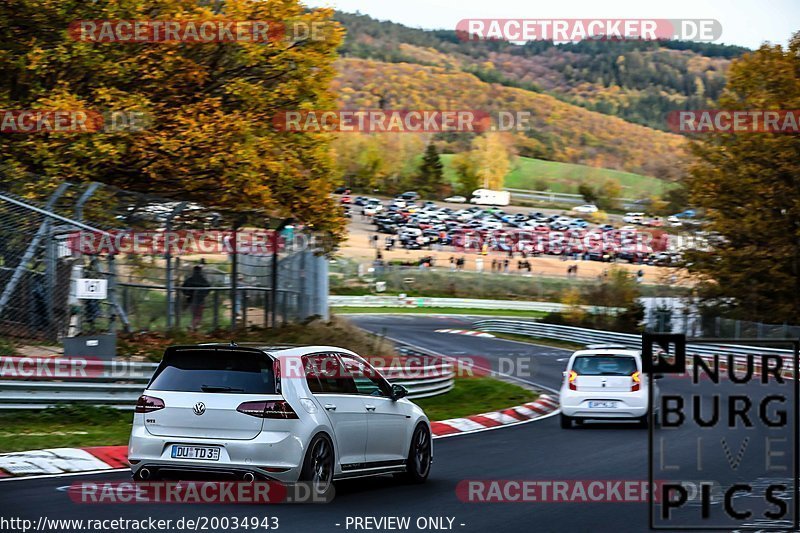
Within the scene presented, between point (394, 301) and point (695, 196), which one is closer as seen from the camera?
point (695, 196)

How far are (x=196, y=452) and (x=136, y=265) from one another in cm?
1088

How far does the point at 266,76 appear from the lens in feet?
92.4

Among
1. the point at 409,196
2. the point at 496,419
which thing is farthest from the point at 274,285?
the point at 409,196

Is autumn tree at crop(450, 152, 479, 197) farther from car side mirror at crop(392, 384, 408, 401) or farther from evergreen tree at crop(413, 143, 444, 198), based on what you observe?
car side mirror at crop(392, 384, 408, 401)

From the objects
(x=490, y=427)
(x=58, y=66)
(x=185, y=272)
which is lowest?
(x=490, y=427)

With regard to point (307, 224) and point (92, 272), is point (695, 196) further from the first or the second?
point (92, 272)

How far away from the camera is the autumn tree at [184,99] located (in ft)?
82.0

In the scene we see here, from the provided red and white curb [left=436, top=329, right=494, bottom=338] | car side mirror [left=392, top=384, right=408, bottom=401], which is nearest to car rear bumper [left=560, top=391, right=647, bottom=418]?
car side mirror [left=392, top=384, right=408, bottom=401]

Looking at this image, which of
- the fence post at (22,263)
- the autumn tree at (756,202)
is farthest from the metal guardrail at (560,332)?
the fence post at (22,263)

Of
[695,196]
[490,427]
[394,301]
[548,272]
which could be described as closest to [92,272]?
[490,427]

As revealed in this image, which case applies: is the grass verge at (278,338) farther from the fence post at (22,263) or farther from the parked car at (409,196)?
the parked car at (409,196)

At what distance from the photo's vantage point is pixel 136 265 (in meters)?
20.3

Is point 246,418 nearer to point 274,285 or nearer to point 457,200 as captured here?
point 274,285

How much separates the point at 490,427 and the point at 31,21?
44.6 feet
